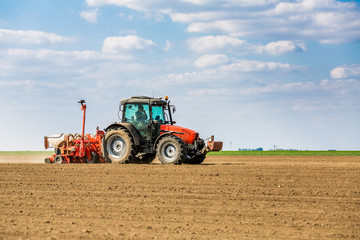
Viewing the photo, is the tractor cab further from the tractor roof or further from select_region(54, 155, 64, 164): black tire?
select_region(54, 155, 64, 164): black tire

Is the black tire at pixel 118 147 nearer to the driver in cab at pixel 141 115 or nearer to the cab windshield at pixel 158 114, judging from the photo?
the driver in cab at pixel 141 115

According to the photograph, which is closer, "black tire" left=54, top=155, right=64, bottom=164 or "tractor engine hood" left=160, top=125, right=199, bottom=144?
"tractor engine hood" left=160, top=125, right=199, bottom=144

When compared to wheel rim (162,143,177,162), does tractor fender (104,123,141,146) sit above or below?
above

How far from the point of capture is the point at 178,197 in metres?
12.8

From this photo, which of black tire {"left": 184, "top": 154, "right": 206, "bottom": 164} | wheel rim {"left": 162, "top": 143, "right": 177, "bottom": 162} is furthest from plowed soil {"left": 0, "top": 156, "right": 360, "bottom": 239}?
black tire {"left": 184, "top": 154, "right": 206, "bottom": 164}

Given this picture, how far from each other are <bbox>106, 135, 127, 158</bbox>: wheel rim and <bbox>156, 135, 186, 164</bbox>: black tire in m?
1.73

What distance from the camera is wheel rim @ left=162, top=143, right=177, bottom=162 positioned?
69.4ft

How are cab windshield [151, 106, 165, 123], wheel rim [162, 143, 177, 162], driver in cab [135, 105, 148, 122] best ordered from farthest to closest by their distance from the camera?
driver in cab [135, 105, 148, 122], cab windshield [151, 106, 165, 123], wheel rim [162, 143, 177, 162]

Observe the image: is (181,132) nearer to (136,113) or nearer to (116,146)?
(136,113)

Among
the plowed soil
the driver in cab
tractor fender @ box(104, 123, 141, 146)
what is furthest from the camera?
the driver in cab

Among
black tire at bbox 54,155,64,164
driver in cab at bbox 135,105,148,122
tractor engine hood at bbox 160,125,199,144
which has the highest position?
driver in cab at bbox 135,105,148,122

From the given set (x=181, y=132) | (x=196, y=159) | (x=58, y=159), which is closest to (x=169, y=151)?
(x=181, y=132)

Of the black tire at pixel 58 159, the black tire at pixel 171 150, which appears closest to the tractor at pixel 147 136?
the black tire at pixel 171 150

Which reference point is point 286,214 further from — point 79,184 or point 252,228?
point 79,184
